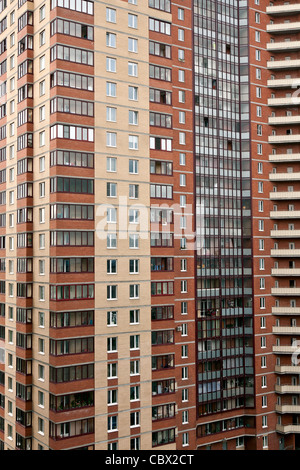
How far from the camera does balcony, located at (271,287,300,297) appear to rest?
6375 cm

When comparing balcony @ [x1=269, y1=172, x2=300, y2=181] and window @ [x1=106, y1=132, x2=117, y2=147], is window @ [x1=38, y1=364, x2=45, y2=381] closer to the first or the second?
window @ [x1=106, y1=132, x2=117, y2=147]

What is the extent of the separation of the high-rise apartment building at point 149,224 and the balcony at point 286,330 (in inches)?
5.3

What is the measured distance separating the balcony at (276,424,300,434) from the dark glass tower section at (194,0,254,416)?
545cm

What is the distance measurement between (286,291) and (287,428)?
17.3m

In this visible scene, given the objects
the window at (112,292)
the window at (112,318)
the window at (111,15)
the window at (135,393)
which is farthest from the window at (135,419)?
the window at (111,15)

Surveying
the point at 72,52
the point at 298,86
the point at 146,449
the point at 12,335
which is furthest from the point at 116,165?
the point at 298,86

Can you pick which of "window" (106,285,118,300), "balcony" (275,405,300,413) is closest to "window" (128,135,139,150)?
"window" (106,285,118,300)

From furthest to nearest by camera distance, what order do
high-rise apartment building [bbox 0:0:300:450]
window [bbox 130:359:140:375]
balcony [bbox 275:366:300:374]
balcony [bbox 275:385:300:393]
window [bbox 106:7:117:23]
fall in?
1. balcony [bbox 275:366:300:374]
2. balcony [bbox 275:385:300:393]
3. window [bbox 106:7:117:23]
4. window [bbox 130:359:140:375]
5. high-rise apartment building [bbox 0:0:300:450]

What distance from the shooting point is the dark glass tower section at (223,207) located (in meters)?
59.4

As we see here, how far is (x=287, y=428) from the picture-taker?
62406mm

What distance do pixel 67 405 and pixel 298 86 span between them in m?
49.8

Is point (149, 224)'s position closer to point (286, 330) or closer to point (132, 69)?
point (132, 69)

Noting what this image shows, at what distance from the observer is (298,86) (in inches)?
2596
